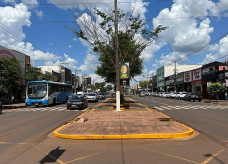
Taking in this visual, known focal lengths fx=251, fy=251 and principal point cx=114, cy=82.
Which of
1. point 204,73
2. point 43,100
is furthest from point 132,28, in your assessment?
point 204,73

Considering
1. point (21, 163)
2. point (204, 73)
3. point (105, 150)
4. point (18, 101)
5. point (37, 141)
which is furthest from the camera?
point (204, 73)

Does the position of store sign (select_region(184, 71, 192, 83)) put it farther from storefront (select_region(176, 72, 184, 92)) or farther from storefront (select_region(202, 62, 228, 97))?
storefront (select_region(202, 62, 228, 97))

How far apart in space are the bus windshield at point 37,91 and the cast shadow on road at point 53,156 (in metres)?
23.1

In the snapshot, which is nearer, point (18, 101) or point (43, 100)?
point (43, 100)

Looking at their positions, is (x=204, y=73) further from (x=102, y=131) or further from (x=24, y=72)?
(x=102, y=131)

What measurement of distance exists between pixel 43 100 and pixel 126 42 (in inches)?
471

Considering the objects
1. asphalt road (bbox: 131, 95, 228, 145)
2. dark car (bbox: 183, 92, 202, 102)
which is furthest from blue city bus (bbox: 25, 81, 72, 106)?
dark car (bbox: 183, 92, 202, 102)

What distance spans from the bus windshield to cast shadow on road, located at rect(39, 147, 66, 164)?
23088 millimetres

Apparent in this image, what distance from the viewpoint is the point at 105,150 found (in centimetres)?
755

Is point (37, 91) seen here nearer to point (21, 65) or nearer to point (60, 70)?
point (21, 65)

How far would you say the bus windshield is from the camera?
29716mm

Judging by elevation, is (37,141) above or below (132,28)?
below

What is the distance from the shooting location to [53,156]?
689cm

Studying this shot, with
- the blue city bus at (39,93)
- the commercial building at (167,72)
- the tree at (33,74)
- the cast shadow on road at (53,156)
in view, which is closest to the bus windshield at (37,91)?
the blue city bus at (39,93)
